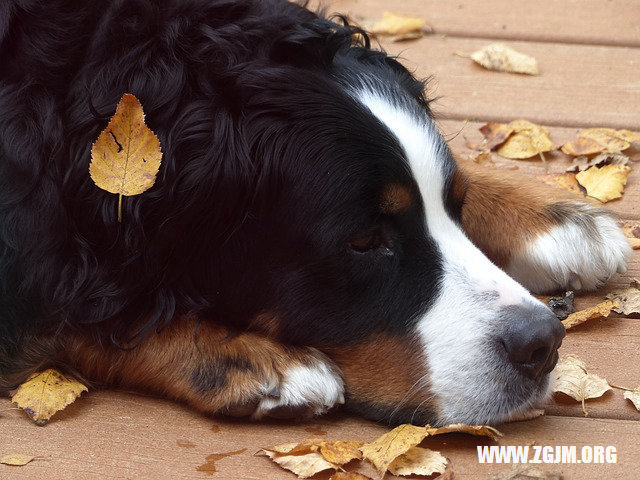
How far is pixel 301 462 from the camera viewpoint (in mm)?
2590

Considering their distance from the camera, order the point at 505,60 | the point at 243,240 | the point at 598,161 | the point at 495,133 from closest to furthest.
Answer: the point at 243,240, the point at 598,161, the point at 495,133, the point at 505,60

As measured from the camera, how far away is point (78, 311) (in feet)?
9.37

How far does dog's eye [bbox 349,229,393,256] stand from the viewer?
110 inches

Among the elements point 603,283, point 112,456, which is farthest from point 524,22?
point 112,456

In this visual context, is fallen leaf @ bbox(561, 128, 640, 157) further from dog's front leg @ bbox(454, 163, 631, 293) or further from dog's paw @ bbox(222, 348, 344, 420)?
dog's paw @ bbox(222, 348, 344, 420)

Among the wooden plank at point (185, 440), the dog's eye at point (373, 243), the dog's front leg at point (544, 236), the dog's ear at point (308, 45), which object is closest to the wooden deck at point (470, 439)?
the wooden plank at point (185, 440)

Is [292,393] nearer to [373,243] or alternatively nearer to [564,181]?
[373,243]

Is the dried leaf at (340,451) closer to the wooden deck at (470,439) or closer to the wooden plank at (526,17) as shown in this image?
the wooden deck at (470,439)

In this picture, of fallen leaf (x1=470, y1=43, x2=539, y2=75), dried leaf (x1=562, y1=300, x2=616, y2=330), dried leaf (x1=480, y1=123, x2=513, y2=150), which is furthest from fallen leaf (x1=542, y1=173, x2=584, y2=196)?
fallen leaf (x1=470, y1=43, x2=539, y2=75)

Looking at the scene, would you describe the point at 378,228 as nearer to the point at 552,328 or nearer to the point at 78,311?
the point at 552,328

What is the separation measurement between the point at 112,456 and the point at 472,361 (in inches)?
35.0

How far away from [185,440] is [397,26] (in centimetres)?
284

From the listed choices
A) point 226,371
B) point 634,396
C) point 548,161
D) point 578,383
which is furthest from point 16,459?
point 548,161

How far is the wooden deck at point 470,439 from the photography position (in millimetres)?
2602
